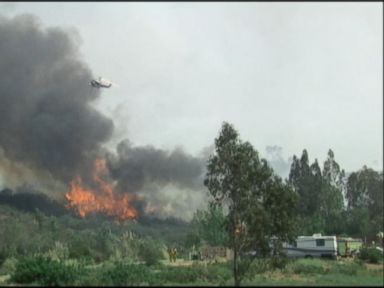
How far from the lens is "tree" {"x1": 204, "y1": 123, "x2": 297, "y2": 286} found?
1173 inches

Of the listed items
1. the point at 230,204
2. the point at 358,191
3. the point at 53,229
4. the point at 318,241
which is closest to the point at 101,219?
the point at 53,229

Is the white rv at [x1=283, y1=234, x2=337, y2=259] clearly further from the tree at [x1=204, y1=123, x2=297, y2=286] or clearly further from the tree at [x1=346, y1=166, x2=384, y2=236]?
the tree at [x1=346, y1=166, x2=384, y2=236]

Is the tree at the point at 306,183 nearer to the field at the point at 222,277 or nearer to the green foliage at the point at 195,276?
the field at the point at 222,277

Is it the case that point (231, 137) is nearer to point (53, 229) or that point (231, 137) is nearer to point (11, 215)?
point (53, 229)

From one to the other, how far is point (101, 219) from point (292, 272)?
300 ft

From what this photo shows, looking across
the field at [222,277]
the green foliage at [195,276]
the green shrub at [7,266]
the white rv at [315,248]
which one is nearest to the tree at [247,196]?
the field at [222,277]

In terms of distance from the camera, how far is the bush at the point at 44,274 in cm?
3212

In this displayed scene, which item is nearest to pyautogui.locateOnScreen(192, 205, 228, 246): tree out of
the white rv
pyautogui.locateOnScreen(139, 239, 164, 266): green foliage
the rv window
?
pyautogui.locateOnScreen(139, 239, 164, 266): green foliage

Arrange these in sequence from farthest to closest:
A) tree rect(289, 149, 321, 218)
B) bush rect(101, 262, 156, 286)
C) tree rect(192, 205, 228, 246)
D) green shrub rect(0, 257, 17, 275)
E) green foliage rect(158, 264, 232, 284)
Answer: tree rect(289, 149, 321, 218) → tree rect(192, 205, 228, 246) → green shrub rect(0, 257, 17, 275) → green foliage rect(158, 264, 232, 284) → bush rect(101, 262, 156, 286)

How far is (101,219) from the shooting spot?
128000 millimetres

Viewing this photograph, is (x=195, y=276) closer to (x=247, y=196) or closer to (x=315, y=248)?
(x=247, y=196)

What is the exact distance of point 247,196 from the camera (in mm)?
30812

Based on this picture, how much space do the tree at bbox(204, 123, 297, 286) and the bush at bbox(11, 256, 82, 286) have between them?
9772 mm

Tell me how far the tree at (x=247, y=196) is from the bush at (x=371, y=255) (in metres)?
28.9
